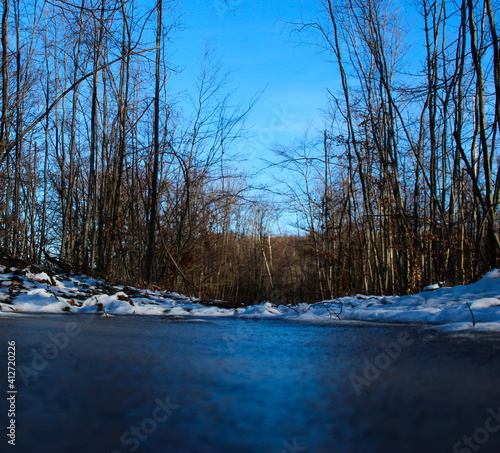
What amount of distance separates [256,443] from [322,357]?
80 centimetres

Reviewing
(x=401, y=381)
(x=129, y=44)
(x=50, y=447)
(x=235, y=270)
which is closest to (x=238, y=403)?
(x=50, y=447)

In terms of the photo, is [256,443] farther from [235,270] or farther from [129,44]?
[235,270]

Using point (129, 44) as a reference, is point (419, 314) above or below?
below

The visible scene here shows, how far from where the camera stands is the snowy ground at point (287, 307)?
2909 mm

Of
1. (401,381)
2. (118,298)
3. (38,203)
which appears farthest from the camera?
(38,203)

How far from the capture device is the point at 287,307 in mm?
4383

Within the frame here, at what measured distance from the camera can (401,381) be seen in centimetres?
97

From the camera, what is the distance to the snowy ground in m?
2.91

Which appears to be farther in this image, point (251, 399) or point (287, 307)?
point (287, 307)

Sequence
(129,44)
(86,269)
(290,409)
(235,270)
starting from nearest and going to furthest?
(290,409)
(86,269)
(129,44)
(235,270)

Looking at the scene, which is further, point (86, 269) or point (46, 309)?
point (86, 269)

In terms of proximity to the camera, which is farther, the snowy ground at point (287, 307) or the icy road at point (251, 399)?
the snowy ground at point (287, 307)

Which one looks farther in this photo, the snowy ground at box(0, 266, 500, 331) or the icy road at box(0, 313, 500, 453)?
the snowy ground at box(0, 266, 500, 331)

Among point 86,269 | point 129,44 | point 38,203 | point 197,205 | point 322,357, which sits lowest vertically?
point 322,357
